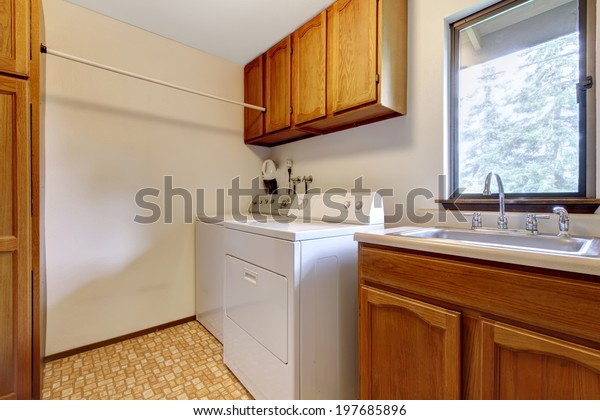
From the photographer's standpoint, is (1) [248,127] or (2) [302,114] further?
(1) [248,127]

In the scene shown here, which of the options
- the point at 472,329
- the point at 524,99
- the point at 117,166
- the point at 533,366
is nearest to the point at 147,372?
the point at 117,166

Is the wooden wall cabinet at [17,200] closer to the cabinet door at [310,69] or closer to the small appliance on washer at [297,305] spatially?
the small appliance on washer at [297,305]

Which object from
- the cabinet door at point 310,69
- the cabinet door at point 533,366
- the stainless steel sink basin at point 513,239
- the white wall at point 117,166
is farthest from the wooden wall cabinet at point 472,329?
the white wall at point 117,166

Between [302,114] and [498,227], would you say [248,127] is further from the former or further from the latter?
[498,227]

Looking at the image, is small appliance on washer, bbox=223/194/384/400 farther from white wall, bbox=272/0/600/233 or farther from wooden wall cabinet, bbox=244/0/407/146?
wooden wall cabinet, bbox=244/0/407/146

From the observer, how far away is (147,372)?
5.40 feet

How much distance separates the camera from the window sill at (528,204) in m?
1.09

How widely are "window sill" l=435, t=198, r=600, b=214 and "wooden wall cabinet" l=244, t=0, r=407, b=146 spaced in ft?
2.17

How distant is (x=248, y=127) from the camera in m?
2.54

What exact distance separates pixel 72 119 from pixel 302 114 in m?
1.62

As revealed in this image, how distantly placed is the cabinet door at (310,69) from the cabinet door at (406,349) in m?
1.30

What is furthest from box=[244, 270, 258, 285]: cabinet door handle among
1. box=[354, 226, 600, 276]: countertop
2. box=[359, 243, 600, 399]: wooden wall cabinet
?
box=[354, 226, 600, 276]: countertop

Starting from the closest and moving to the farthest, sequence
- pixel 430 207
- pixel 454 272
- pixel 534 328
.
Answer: pixel 534 328 → pixel 454 272 → pixel 430 207
